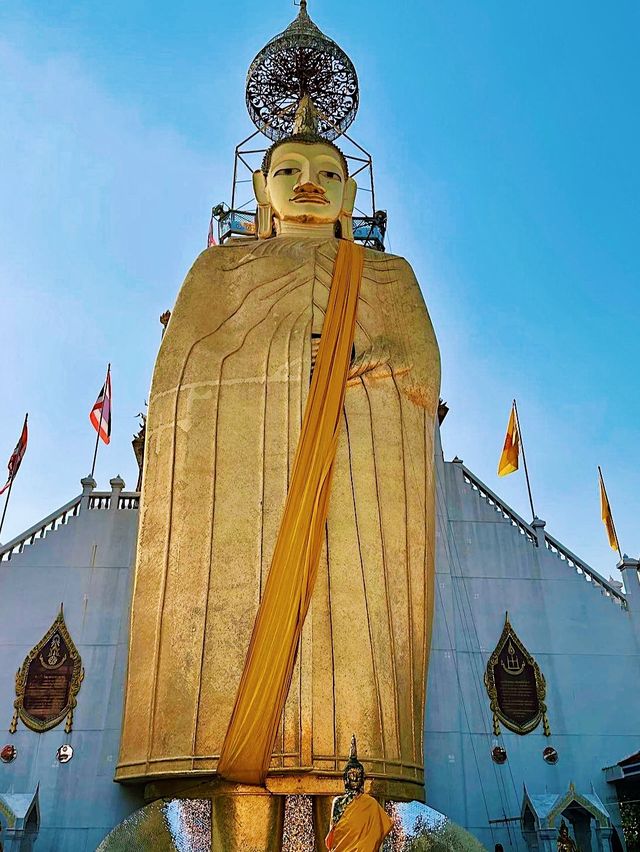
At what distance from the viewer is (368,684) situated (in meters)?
5.13

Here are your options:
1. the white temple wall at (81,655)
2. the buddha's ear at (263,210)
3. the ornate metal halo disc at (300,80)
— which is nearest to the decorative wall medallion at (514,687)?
the white temple wall at (81,655)

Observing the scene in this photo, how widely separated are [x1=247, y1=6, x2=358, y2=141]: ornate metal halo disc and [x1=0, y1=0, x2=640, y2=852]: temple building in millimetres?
28

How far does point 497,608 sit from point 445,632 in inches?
28.7

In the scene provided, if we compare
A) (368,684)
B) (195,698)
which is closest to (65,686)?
(195,698)

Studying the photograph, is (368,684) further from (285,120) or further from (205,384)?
(285,120)

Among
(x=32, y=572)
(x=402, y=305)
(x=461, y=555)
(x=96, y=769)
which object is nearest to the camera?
(x=402, y=305)

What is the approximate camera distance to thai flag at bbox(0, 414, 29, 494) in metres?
10.4

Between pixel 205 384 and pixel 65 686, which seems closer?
pixel 205 384

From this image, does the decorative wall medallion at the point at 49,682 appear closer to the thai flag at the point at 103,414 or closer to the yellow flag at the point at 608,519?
the thai flag at the point at 103,414

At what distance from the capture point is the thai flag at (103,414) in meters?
10.9

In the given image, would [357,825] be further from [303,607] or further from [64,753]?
[64,753]

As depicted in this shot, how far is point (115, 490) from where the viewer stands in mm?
9781

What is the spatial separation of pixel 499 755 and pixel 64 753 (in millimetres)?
4849

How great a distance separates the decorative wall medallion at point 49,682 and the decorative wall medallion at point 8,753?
6.5 inches
